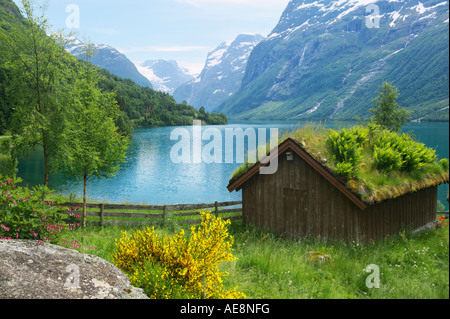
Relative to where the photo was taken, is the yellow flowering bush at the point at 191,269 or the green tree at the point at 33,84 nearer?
the yellow flowering bush at the point at 191,269

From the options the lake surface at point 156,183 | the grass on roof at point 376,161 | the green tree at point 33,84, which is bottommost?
the lake surface at point 156,183

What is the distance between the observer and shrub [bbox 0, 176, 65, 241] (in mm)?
6316

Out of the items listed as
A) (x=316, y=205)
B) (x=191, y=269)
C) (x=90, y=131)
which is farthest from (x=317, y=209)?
(x=90, y=131)

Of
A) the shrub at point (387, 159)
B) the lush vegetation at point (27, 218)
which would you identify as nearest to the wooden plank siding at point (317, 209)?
the shrub at point (387, 159)

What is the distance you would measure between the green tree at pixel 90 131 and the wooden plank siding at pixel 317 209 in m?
7.65

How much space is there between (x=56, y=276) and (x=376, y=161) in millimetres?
8926

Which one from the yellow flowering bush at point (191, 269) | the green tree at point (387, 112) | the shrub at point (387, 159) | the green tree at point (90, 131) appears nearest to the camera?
the yellow flowering bush at point (191, 269)

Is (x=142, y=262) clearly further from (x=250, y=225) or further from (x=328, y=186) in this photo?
(x=250, y=225)

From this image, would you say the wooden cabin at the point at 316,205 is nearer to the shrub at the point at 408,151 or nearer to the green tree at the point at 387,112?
the shrub at the point at 408,151

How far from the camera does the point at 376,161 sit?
9766mm

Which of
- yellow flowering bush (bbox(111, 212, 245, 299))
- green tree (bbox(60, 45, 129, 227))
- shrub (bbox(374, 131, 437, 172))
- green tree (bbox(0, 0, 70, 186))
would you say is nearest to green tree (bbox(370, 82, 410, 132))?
shrub (bbox(374, 131, 437, 172))

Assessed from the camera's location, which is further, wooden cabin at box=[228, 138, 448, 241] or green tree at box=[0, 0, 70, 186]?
green tree at box=[0, 0, 70, 186]

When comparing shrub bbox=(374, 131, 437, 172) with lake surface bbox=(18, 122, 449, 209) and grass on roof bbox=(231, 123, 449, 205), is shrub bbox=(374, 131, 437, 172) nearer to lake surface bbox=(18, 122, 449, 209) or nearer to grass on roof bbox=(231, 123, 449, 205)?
grass on roof bbox=(231, 123, 449, 205)

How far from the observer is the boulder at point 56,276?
426 centimetres
